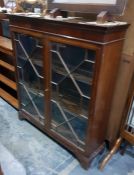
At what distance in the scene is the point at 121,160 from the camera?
1.62m

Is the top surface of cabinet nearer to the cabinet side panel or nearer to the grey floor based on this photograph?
the cabinet side panel

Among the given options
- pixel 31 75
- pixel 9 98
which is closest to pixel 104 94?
pixel 31 75

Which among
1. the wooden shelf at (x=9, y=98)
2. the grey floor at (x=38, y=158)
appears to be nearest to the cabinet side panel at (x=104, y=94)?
the grey floor at (x=38, y=158)

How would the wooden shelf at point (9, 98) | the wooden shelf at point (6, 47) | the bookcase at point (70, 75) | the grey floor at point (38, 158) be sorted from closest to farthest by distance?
1. the bookcase at point (70, 75)
2. the grey floor at point (38, 158)
3. the wooden shelf at point (6, 47)
4. the wooden shelf at point (9, 98)

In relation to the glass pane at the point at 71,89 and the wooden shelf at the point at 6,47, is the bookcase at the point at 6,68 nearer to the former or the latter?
the wooden shelf at the point at 6,47

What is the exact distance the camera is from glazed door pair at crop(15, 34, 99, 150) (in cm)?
126

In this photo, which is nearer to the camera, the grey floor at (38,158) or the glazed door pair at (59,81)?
the glazed door pair at (59,81)

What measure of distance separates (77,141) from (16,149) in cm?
62

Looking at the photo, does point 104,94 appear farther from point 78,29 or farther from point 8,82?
point 8,82

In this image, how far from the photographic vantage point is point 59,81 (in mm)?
1466

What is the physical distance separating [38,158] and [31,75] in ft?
2.59

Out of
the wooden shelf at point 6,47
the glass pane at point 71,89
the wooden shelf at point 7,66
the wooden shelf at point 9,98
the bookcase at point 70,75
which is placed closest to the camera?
the bookcase at point 70,75

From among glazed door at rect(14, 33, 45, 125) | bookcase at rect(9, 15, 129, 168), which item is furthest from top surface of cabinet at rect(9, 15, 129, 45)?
glazed door at rect(14, 33, 45, 125)

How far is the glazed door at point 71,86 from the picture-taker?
122 centimetres
